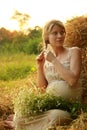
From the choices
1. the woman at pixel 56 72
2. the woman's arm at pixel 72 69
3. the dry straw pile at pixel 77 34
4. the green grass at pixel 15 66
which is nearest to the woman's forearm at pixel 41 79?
the woman at pixel 56 72

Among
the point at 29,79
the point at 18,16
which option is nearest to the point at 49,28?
the point at 29,79

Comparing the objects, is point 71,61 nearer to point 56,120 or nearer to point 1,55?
point 56,120

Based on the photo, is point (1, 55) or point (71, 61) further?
point (1, 55)

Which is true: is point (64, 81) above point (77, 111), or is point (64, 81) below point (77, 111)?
above

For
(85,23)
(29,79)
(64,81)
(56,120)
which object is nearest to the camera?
(56,120)

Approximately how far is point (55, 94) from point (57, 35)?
17.6 inches

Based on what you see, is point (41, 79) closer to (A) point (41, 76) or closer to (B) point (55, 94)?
(A) point (41, 76)

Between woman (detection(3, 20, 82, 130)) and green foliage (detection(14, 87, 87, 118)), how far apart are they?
53 mm

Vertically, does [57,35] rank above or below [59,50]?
above

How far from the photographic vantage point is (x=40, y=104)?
10.5ft

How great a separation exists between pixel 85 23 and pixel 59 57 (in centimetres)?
84

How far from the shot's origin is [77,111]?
10.6 ft

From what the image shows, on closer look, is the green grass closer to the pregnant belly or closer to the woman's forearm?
the woman's forearm

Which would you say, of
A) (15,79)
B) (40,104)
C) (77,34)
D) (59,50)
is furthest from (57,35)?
(15,79)
